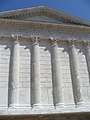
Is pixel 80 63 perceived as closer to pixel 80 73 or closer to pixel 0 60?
pixel 80 73

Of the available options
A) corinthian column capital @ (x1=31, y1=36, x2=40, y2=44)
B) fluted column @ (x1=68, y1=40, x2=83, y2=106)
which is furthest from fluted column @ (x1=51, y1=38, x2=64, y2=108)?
corinthian column capital @ (x1=31, y1=36, x2=40, y2=44)

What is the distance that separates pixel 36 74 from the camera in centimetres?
1186

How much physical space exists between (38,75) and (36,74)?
137 millimetres

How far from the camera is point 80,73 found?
41.7 feet

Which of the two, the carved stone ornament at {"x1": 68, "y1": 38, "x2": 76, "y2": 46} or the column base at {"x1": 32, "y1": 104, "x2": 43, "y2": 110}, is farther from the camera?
the carved stone ornament at {"x1": 68, "y1": 38, "x2": 76, "y2": 46}

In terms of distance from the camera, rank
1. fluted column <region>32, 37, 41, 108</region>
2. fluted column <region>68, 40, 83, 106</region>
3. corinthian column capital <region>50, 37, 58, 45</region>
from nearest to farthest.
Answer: fluted column <region>32, 37, 41, 108</region>
fluted column <region>68, 40, 83, 106</region>
corinthian column capital <region>50, 37, 58, 45</region>

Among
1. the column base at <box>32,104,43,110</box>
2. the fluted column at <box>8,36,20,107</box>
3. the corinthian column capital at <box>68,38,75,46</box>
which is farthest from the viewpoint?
the corinthian column capital at <box>68,38,75,46</box>

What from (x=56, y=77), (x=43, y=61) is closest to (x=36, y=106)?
(x=56, y=77)

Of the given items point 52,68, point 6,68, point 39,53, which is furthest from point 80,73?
point 6,68

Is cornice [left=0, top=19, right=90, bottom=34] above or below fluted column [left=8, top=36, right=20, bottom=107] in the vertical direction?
above

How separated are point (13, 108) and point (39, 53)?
158 inches

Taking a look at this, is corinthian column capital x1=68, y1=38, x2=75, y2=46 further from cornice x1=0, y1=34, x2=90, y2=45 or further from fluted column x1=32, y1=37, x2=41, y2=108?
fluted column x1=32, y1=37, x2=41, y2=108

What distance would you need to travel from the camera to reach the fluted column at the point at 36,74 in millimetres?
11125

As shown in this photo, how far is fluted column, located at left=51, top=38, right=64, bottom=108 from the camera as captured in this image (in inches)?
448
